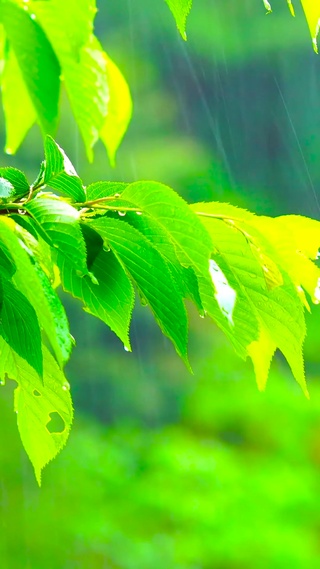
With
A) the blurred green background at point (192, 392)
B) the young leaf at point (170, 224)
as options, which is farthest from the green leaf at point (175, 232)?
the blurred green background at point (192, 392)

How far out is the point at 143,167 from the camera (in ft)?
12.5

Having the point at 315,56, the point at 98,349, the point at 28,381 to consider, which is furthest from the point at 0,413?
the point at 28,381

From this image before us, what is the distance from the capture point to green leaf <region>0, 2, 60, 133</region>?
6.8 inches

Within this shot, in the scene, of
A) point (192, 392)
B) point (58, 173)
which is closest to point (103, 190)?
point (58, 173)

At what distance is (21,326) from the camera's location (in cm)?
25

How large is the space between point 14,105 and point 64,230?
0.04 meters

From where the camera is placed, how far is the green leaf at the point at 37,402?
299 mm

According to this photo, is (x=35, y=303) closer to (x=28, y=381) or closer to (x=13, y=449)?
(x=28, y=381)

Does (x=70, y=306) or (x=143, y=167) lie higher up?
(x=143, y=167)

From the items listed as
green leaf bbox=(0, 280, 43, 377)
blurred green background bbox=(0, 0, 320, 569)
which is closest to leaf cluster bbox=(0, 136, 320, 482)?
green leaf bbox=(0, 280, 43, 377)

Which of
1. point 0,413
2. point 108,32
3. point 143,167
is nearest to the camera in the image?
point 0,413

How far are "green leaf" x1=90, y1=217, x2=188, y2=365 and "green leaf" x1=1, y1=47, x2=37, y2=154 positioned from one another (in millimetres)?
44

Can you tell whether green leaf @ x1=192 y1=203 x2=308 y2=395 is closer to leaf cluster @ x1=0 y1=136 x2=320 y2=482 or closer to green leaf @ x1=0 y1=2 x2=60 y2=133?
leaf cluster @ x1=0 y1=136 x2=320 y2=482

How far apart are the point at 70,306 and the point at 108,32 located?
1.58m
